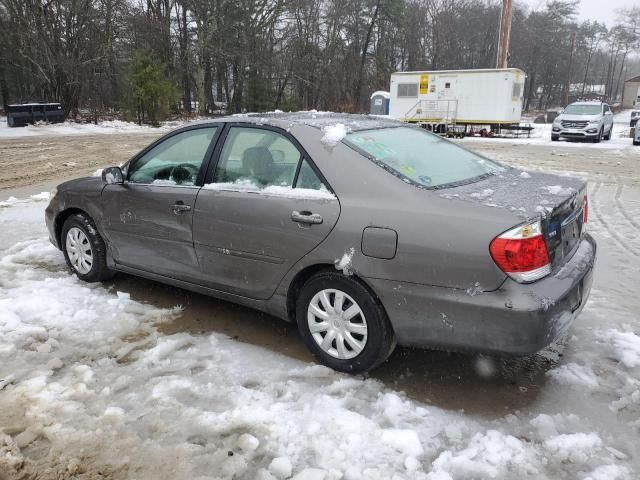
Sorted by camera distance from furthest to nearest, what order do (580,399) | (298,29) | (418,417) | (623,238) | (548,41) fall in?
(548,41), (298,29), (623,238), (580,399), (418,417)

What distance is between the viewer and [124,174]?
14.8ft

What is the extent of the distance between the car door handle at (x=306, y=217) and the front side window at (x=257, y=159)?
0.82ft

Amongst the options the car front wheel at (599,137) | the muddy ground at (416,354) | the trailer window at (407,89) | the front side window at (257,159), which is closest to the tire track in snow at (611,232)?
the muddy ground at (416,354)

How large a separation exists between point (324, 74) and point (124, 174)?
40.3 m

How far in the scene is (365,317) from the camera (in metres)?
3.17

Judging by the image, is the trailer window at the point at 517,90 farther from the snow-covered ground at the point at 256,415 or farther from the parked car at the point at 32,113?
the snow-covered ground at the point at 256,415

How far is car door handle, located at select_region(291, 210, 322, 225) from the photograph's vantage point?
3.25 metres

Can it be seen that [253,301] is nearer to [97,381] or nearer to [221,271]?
[221,271]

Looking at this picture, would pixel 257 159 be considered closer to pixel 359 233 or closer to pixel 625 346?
pixel 359 233

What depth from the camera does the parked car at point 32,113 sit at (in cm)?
2373

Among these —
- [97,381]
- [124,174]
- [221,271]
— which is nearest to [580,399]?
[221,271]

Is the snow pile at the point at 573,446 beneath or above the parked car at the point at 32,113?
beneath

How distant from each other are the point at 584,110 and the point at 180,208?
22.5 m

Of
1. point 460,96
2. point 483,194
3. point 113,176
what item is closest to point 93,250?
point 113,176
